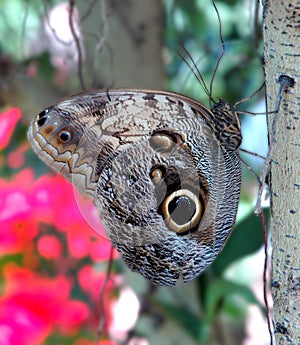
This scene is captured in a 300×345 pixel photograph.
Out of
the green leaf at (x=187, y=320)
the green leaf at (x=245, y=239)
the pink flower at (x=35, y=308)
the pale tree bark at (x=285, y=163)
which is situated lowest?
the pink flower at (x=35, y=308)

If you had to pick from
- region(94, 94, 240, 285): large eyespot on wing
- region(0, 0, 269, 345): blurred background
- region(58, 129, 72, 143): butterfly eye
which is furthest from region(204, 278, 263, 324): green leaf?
region(58, 129, 72, 143): butterfly eye

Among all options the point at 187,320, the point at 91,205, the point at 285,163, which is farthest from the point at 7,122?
the point at 285,163

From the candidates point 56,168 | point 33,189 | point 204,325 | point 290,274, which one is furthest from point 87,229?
point 290,274

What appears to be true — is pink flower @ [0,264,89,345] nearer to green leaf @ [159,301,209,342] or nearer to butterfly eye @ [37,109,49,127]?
green leaf @ [159,301,209,342]

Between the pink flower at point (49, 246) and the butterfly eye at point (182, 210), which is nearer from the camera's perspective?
the butterfly eye at point (182, 210)

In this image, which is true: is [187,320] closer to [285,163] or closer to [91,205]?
[91,205]

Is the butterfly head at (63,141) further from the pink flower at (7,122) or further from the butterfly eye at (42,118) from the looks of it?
the pink flower at (7,122)

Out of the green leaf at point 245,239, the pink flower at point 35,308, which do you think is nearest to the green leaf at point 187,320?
the green leaf at point 245,239
